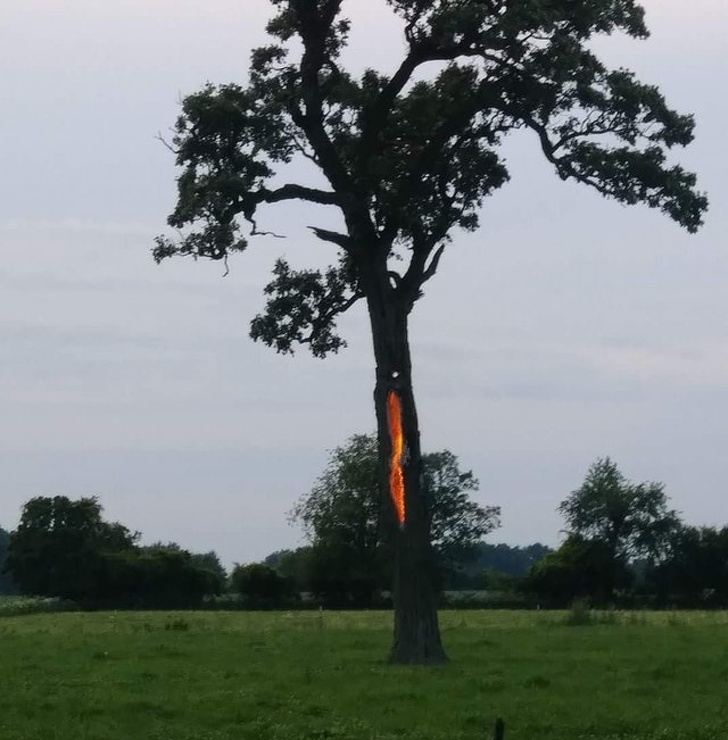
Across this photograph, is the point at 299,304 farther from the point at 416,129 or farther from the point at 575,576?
the point at 575,576

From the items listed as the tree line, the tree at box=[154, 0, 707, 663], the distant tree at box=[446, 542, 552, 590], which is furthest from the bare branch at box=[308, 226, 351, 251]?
the distant tree at box=[446, 542, 552, 590]

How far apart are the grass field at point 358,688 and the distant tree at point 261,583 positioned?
150 ft

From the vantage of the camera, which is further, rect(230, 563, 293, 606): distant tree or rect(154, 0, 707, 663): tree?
rect(230, 563, 293, 606): distant tree

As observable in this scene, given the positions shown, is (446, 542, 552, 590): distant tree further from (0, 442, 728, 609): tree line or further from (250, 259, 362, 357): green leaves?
(250, 259, 362, 357): green leaves

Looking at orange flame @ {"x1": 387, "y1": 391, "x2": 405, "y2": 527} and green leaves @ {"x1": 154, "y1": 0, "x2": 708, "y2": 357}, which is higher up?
green leaves @ {"x1": 154, "y1": 0, "x2": 708, "y2": 357}

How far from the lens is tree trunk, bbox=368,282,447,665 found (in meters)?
29.4

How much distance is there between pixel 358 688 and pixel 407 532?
5.71 m

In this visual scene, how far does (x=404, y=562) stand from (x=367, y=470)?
76495 mm

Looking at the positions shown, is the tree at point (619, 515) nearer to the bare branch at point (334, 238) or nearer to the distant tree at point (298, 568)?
the distant tree at point (298, 568)

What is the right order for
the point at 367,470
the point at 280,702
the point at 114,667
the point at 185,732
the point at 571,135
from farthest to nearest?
the point at 367,470 < the point at 571,135 < the point at 114,667 < the point at 280,702 < the point at 185,732

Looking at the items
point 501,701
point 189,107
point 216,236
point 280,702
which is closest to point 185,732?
point 280,702

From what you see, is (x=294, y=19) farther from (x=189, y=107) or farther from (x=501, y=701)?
(x=501, y=701)

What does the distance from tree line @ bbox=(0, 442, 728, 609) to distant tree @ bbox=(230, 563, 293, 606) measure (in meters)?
0.08

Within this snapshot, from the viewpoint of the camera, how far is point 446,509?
112562 mm
